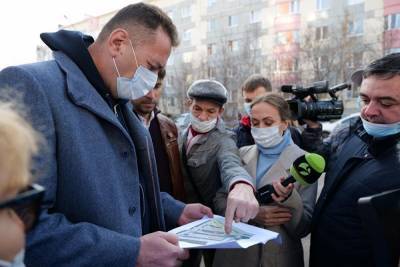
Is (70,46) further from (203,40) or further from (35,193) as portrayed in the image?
(203,40)

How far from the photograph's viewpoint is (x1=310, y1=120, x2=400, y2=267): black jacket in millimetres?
2031

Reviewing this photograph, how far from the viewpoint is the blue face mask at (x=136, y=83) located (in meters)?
1.87

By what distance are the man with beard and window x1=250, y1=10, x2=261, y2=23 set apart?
31.4m

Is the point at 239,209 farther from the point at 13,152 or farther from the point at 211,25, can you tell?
the point at 211,25

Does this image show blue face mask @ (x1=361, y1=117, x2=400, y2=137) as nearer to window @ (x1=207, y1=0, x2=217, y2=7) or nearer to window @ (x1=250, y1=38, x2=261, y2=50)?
window @ (x1=250, y1=38, x2=261, y2=50)

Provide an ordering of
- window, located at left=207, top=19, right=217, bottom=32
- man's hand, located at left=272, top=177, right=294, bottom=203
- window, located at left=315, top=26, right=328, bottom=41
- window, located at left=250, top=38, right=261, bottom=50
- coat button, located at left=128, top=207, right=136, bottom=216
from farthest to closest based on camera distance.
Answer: window, located at left=207, top=19, right=217, bottom=32 < window, located at left=250, top=38, right=261, bottom=50 < window, located at left=315, top=26, right=328, bottom=41 < man's hand, located at left=272, top=177, right=294, bottom=203 < coat button, located at left=128, top=207, right=136, bottom=216

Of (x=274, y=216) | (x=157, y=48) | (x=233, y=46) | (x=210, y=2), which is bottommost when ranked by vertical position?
(x=274, y=216)

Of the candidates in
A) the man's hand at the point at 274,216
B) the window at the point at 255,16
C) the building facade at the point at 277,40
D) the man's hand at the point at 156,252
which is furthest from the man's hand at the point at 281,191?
the window at the point at 255,16

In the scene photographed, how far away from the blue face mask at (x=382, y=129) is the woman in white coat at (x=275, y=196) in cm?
57

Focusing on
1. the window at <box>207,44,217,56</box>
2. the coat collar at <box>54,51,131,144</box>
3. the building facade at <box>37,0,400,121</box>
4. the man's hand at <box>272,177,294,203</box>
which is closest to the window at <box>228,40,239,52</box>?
the building facade at <box>37,0,400,121</box>

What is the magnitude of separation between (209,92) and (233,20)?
33.1 m

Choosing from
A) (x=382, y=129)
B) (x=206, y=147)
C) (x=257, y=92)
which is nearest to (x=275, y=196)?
(x=382, y=129)

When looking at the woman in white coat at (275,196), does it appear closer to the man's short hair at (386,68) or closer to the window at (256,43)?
the man's short hair at (386,68)

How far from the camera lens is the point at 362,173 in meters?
2.12
